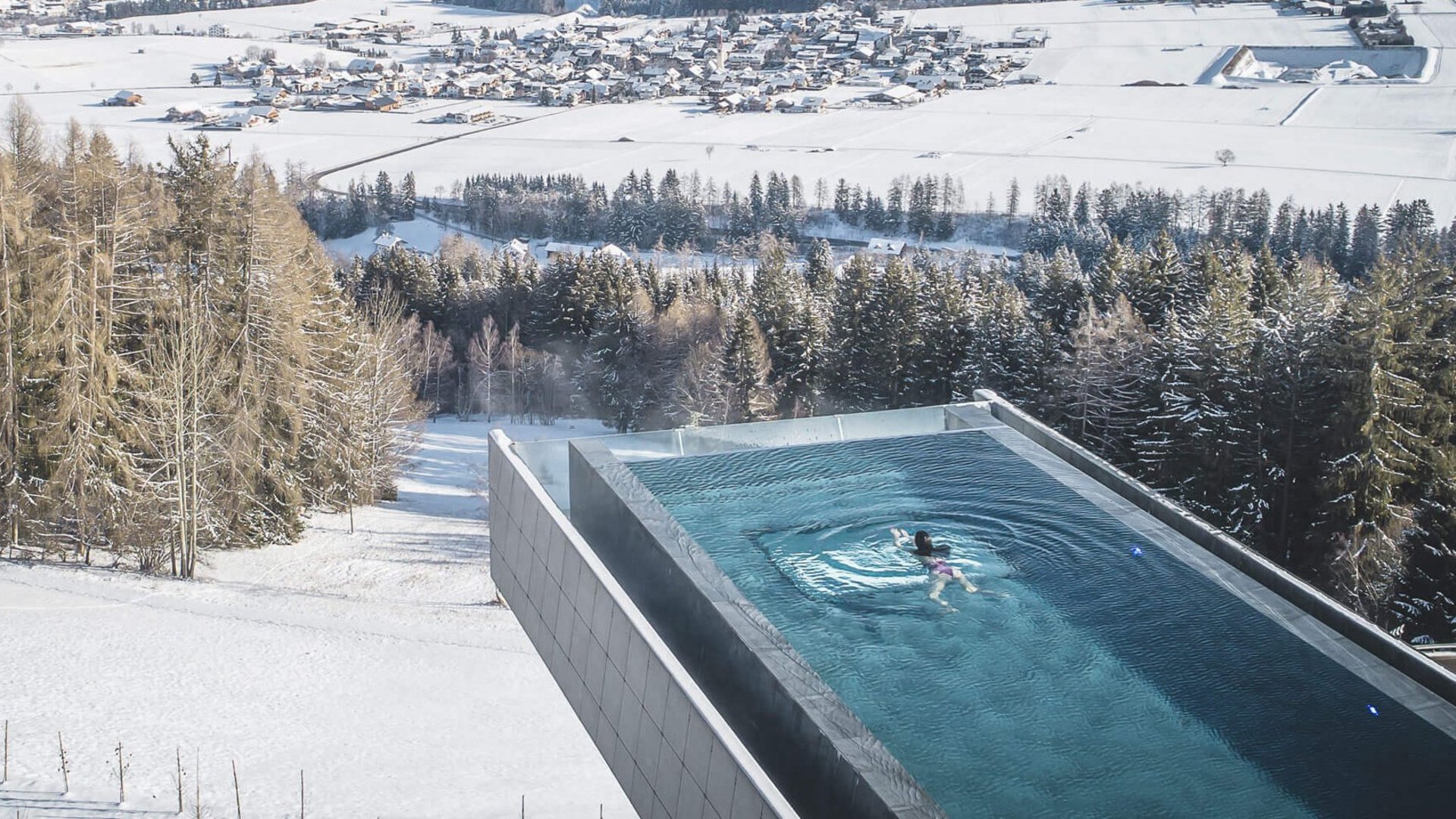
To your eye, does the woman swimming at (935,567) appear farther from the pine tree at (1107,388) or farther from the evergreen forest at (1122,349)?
the pine tree at (1107,388)

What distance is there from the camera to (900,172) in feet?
194

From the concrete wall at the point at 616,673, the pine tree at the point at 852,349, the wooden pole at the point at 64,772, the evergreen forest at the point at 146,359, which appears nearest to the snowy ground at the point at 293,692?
the wooden pole at the point at 64,772

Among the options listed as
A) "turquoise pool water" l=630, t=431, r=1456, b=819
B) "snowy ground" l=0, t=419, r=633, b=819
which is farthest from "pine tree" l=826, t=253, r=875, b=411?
"turquoise pool water" l=630, t=431, r=1456, b=819

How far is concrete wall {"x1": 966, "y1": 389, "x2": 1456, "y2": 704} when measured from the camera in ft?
24.9

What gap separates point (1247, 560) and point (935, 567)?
2148 mm

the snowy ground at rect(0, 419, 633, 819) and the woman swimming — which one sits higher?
the woman swimming

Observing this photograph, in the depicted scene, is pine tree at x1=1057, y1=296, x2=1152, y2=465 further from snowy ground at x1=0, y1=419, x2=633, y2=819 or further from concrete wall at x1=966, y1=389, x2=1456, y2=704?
snowy ground at x1=0, y1=419, x2=633, y2=819

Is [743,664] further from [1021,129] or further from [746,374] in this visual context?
[1021,129]

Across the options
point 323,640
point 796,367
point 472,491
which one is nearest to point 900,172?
point 796,367

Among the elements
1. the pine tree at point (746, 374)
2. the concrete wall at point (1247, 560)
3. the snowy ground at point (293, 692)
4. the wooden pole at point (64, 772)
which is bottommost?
the snowy ground at point (293, 692)

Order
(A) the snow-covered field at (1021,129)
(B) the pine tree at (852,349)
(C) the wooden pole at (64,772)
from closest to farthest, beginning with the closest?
1. (C) the wooden pole at (64,772)
2. (B) the pine tree at (852,349)
3. (A) the snow-covered field at (1021,129)

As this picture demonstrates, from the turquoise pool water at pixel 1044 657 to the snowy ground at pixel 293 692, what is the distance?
15.4 feet

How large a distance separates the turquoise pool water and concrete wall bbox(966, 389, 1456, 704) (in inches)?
12.5

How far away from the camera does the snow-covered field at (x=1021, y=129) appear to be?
5700 centimetres
